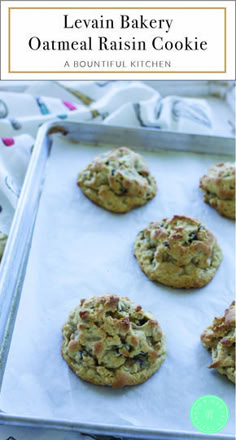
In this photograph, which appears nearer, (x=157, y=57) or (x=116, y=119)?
(x=157, y=57)

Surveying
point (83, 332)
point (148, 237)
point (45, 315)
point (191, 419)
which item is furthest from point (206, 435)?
point (148, 237)

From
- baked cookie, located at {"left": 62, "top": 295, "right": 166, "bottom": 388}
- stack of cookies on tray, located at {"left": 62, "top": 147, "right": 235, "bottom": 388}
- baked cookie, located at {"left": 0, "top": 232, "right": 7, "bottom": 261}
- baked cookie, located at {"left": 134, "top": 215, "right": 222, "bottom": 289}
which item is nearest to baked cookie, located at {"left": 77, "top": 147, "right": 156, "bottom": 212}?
stack of cookies on tray, located at {"left": 62, "top": 147, "right": 235, "bottom": 388}

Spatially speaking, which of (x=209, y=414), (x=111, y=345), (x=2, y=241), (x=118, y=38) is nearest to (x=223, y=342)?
(x=209, y=414)

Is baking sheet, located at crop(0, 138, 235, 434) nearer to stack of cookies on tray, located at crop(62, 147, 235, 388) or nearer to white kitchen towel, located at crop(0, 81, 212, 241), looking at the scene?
stack of cookies on tray, located at crop(62, 147, 235, 388)

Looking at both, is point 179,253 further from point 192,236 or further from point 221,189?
point 221,189

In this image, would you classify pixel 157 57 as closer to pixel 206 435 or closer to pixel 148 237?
pixel 148 237

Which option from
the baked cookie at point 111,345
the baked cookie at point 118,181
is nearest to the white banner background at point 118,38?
the baked cookie at point 118,181
